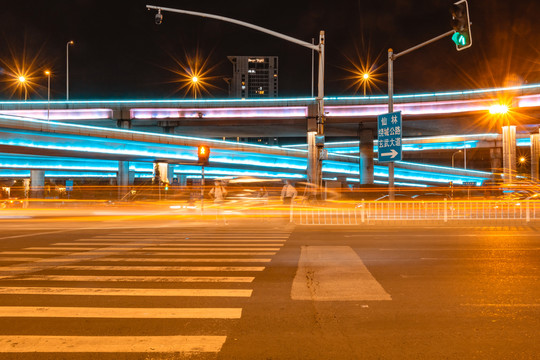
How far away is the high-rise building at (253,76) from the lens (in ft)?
637

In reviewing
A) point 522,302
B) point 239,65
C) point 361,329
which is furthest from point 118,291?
point 239,65

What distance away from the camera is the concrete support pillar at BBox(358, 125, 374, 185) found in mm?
59375

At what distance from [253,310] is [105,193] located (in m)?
60.5

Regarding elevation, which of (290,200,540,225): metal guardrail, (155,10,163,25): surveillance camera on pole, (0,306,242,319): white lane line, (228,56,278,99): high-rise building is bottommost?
(0,306,242,319): white lane line

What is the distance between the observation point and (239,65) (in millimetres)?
193500

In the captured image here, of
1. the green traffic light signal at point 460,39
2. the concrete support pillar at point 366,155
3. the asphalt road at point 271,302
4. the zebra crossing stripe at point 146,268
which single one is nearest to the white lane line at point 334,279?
the asphalt road at point 271,302

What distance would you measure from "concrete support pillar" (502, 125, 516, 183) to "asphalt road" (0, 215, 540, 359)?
44.9 metres

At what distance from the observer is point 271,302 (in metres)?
6.22

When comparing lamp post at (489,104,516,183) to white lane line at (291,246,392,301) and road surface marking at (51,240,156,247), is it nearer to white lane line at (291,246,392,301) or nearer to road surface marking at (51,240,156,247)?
white lane line at (291,246,392,301)

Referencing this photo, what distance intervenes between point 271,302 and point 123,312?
204 centimetres

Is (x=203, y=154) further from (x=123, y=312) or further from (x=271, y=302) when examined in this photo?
(x=123, y=312)

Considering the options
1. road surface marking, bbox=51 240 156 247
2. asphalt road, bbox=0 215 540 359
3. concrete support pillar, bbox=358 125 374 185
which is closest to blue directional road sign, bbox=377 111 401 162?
asphalt road, bbox=0 215 540 359

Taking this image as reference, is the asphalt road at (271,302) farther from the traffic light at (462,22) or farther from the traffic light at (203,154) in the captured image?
the traffic light at (203,154)

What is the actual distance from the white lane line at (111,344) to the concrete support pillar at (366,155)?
5636 cm
